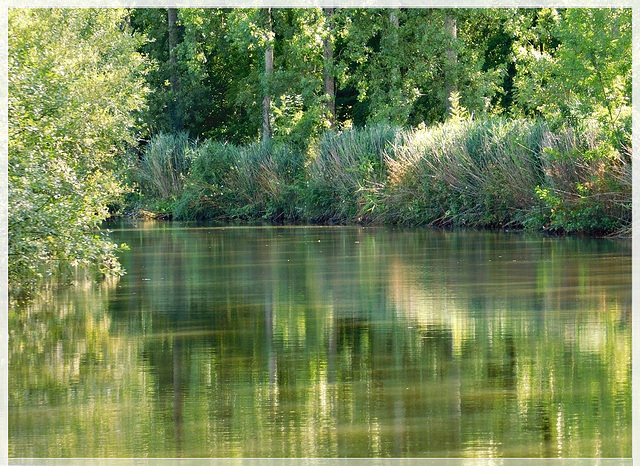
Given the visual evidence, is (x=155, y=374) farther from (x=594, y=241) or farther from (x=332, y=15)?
(x=332, y=15)

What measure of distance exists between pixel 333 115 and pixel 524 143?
16.2 metres

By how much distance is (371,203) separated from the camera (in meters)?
33.5

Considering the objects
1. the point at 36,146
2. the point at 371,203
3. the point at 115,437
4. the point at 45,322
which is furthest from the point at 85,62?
the point at 115,437

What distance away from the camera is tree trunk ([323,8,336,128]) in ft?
146

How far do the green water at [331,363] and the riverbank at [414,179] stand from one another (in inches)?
276

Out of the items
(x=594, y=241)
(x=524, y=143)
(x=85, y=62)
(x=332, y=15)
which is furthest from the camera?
(x=332, y=15)

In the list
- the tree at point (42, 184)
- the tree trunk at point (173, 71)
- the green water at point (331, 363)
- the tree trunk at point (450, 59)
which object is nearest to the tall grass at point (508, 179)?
the green water at point (331, 363)

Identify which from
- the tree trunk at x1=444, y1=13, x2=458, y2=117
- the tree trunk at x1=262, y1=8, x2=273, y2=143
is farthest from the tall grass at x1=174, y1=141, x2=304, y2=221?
the tree trunk at x1=444, y1=13, x2=458, y2=117

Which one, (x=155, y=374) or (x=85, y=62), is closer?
(x=155, y=374)

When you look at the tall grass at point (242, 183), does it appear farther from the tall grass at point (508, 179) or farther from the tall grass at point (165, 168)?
the tall grass at point (508, 179)

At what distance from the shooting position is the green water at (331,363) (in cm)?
769

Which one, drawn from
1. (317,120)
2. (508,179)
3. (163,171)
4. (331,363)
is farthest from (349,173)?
(331,363)

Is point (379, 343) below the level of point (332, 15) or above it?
below

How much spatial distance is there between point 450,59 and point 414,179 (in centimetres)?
1258
